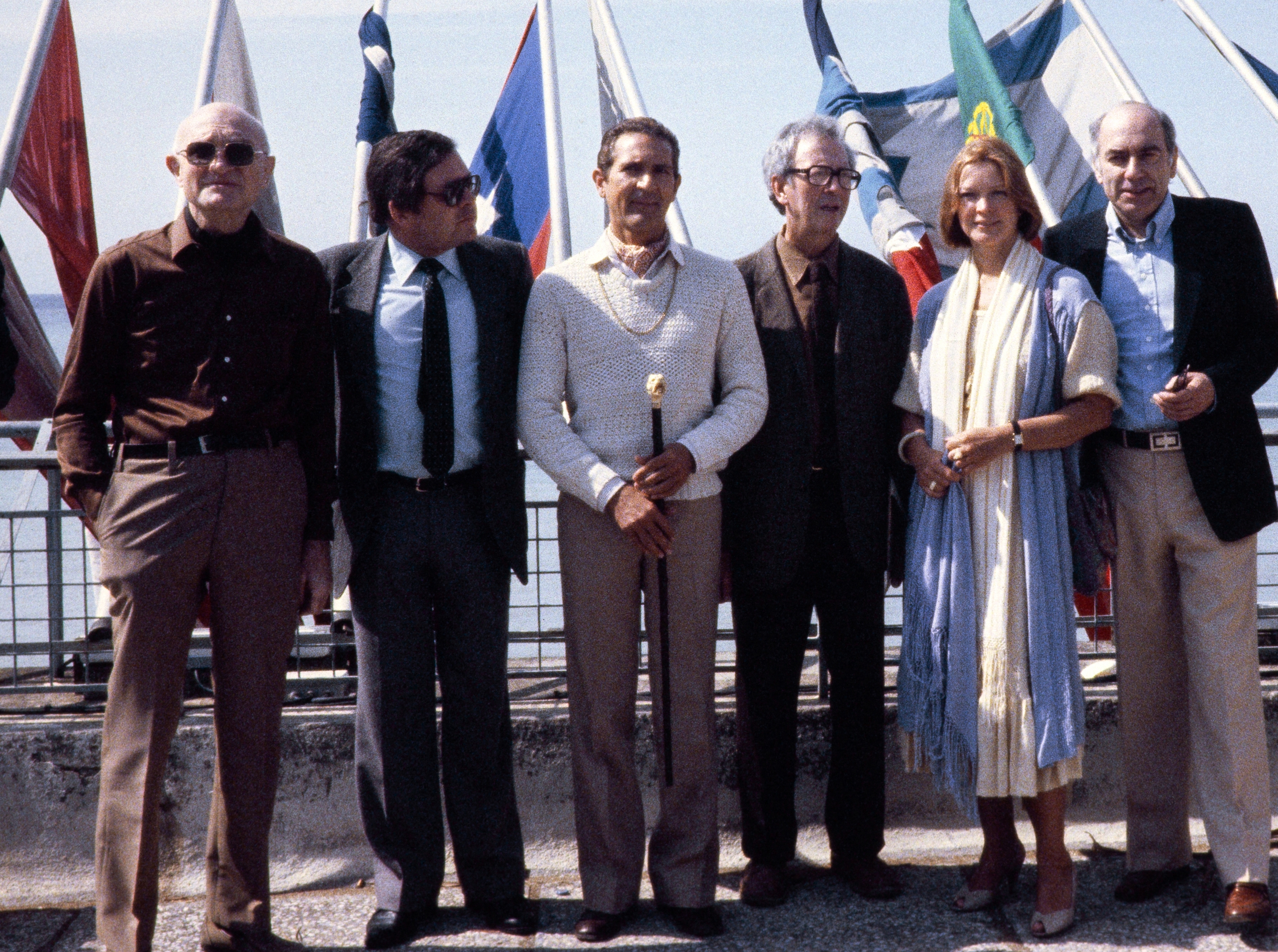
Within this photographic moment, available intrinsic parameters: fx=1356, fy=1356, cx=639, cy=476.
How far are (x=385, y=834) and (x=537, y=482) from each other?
523 inches

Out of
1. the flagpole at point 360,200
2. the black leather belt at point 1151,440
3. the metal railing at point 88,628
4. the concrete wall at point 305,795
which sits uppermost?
the flagpole at point 360,200

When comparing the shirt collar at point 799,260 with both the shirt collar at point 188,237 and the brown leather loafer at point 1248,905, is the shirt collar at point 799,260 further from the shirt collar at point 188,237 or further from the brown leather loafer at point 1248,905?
the brown leather loafer at point 1248,905

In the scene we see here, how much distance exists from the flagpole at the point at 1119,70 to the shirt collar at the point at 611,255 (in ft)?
19.9

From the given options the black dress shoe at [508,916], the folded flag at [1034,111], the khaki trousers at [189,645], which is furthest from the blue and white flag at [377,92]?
the black dress shoe at [508,916]

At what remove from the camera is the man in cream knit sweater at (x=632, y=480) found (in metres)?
3.66

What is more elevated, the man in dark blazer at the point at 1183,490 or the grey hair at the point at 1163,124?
the grey hair at the point at 1163,124

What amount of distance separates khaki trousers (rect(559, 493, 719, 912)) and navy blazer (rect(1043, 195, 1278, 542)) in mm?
1342

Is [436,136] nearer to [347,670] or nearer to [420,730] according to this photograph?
[420,730]

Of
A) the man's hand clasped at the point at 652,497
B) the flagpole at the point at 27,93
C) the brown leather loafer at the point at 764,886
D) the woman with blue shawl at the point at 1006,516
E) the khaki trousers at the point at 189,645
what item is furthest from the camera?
the flagpole at the point at 27,93

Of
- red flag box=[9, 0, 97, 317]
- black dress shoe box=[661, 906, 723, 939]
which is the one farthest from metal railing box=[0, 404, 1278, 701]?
red flag box=[9, 0, 97, 317]

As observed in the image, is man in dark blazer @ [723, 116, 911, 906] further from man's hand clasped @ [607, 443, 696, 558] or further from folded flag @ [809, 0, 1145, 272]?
folded flag @ [809, 0, 1145, 272]

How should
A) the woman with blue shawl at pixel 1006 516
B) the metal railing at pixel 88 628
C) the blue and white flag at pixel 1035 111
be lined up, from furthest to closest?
the blue and white flag at pixel 1035 111
the metal railing at pixel 88 628
the woman with blue shawl at pixel 1006 516

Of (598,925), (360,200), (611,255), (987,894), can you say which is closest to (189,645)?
(598,925)

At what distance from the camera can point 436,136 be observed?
3666 mm
